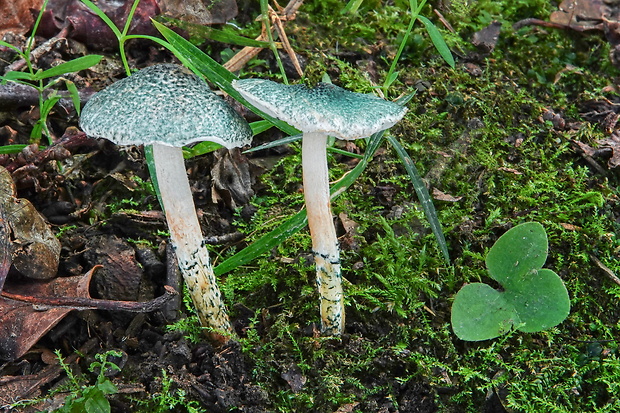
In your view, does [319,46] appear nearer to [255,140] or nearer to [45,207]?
[255,140]

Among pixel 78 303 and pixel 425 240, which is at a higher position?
pixel 78 303

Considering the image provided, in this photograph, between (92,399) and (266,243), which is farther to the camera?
(266,243)

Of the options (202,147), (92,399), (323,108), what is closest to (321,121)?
(323,108)

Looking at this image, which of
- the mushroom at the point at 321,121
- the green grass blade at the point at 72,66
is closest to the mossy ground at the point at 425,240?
the mushroom at the point at 321,121

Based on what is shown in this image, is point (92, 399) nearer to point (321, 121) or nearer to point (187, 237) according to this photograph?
point (187, 237)

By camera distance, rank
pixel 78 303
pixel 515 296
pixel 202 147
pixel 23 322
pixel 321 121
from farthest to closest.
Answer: pixel 202 147 → pixel 515 296 → pixel 23 322 → pixel 78 303 → pixel 321 121

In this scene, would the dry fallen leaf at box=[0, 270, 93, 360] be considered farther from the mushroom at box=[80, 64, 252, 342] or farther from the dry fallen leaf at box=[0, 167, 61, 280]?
the mushroom at box=[80, 64, 252, 342]
